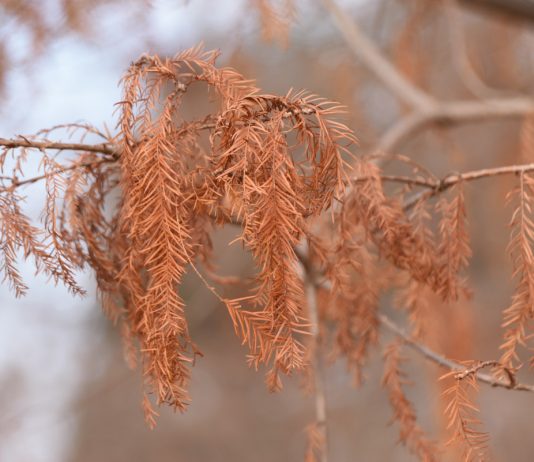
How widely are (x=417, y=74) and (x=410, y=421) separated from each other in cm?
157

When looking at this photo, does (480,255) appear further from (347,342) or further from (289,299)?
(289,299)

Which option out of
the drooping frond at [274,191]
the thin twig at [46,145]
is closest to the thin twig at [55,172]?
the thin twig at [46,145]

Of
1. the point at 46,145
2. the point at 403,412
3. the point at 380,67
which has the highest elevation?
the point at 380,67

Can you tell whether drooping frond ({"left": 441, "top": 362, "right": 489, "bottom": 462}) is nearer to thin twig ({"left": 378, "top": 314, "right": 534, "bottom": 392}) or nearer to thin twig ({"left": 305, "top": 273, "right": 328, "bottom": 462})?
thin twig ({"left": 378, "top": 314, "right": 534, "bottom": 392})

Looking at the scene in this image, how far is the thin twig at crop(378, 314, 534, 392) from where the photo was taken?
763mm

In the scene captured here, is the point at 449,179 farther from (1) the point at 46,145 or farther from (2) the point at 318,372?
(1) the point at 46,145

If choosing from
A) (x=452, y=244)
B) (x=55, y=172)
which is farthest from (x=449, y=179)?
(x=55, y=172)

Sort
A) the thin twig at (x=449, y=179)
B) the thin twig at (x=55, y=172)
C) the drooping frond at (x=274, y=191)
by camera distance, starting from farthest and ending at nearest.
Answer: the thin twig at (x=449, y=179), the thin twig at (x=55, y=172), the drooping frond at (x=274, y=191)

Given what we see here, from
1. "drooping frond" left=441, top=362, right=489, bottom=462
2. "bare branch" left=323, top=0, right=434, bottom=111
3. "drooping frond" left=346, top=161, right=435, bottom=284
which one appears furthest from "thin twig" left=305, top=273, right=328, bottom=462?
"bare branch" left=323, top=0, right=434, bottom=111

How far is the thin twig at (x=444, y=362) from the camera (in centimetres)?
76

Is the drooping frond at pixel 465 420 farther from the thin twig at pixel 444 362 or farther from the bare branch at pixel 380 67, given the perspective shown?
the bare branch at pixel 380 67

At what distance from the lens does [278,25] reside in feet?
4.04

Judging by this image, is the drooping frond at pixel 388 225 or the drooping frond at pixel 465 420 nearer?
the drooping frond at pixel 465 420

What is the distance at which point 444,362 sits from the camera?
0.92m
